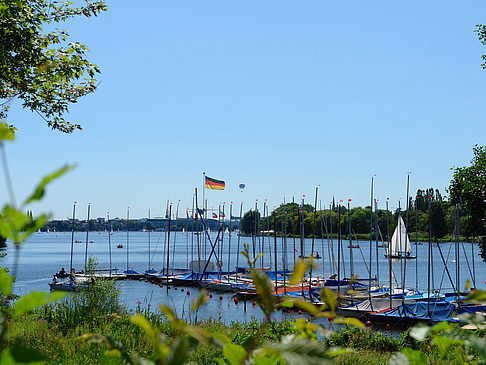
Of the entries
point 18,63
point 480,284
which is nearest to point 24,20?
point 18,63

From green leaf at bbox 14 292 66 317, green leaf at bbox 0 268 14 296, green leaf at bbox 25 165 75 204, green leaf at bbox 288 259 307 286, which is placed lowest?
green leaf at bbox 14 292 66 317

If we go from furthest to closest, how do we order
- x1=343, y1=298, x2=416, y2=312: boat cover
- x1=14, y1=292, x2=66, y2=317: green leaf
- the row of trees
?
the row of trees, x1=343, y1=298, x2=416, y2=312: boat cover, x1=14, y1=292, x2=66, y2=317: green leaf

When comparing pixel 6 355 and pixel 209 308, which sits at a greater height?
pixel 6 355

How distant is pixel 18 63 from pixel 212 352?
610cm

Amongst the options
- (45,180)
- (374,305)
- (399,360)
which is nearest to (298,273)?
(399,360)

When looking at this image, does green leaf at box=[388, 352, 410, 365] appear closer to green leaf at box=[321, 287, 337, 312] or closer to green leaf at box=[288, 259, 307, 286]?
green leaf at box=[321, 287, 337, 312]

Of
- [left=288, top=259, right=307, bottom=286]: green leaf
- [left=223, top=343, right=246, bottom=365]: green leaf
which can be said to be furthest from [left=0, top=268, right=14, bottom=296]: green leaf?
[left=288, top=259, right=307, bottom=286]: green leaf

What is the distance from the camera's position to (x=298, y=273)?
136 cm

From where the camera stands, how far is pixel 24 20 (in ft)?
28.0

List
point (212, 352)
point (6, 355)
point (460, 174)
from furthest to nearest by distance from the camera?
point (460, 174) → point (212, 352) → point (6, 355)

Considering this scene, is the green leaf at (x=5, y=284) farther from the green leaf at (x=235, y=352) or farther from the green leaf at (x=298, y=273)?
the green leaf at (x=298, y=273)

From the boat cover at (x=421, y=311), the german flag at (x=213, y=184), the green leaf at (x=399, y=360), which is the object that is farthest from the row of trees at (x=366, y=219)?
the green leaf at (x=399, y=360)

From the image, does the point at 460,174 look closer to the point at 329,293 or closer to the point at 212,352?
the point at 212,352

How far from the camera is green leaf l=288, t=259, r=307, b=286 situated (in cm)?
134
